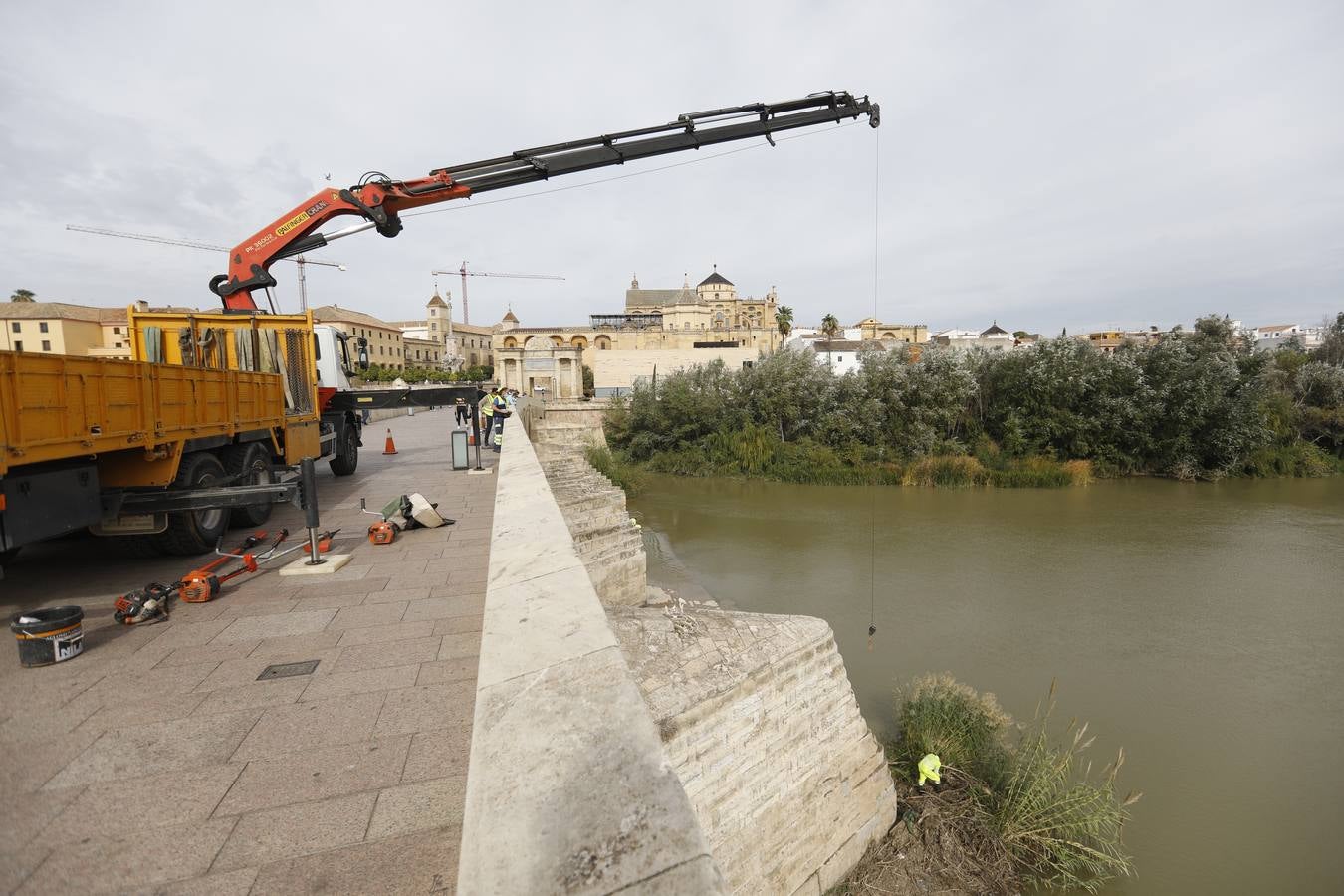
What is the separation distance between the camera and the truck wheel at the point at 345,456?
9.39 meters

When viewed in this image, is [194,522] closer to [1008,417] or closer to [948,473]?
[948,473]

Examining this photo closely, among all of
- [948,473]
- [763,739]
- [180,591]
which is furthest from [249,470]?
[948,473]

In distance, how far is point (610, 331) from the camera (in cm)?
5891

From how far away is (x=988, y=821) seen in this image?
4871mm

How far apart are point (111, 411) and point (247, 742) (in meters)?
3.06

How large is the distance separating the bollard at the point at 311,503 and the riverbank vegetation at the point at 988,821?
14.6 ft

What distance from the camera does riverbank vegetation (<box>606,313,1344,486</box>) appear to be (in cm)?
2175

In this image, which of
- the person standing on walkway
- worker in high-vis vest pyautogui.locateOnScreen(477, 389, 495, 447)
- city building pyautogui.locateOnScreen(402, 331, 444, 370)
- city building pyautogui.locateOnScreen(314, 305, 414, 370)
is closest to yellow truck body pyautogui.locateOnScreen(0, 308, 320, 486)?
worker in high-vis vest pyautogui.locateOnScreen(477, 389, 495, 447)

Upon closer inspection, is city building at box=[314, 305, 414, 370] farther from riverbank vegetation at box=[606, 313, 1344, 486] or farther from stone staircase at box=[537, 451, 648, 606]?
stone staircase at box=[537, 451, 648, 606]

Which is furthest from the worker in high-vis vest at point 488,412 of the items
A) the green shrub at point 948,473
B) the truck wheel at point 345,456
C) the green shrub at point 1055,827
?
the green shrub at point 948,473

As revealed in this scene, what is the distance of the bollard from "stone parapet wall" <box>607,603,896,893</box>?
245 centimetres

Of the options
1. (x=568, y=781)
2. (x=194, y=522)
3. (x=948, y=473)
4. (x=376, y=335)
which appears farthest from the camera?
(x=376, y=335)

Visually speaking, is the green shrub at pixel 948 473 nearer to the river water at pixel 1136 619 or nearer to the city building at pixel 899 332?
the river water at pixel 1136 619

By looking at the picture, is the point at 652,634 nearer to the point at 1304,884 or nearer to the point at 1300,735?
the point at 1304,884
